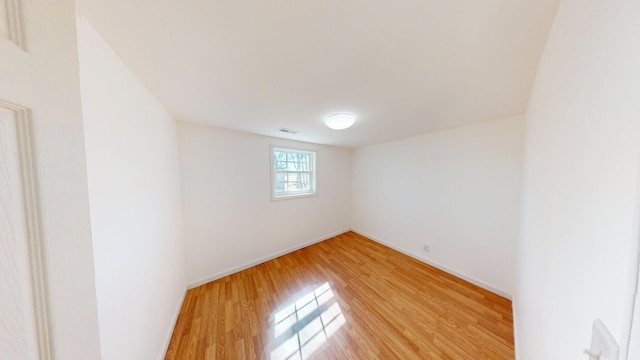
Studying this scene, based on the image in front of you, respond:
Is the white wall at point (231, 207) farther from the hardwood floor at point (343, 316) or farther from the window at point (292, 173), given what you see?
the hardwood floor at point (343, 316)

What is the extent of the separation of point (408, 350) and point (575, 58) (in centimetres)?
191

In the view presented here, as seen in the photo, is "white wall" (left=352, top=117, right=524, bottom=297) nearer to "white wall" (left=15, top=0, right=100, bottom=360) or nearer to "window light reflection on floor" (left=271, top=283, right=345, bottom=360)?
"window light reflection on floor" (left=271, top=283, right=345, bottom=360)

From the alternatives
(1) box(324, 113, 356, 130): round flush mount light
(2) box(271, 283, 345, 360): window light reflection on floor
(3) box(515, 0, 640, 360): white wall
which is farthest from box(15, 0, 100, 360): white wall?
(1) box(324, 113, 356, 130): round flush mount light

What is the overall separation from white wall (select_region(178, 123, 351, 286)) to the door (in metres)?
2.00

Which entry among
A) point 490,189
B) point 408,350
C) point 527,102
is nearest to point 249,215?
point 408,350

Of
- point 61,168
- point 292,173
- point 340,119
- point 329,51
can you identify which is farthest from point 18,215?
point 292,173

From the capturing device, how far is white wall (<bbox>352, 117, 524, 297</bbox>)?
193 cm

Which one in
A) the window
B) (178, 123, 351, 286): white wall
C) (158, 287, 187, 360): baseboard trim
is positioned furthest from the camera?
the window

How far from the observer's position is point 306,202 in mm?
3158

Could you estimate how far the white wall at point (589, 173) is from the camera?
312 millimetres

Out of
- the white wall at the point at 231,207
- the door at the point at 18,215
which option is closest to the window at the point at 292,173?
the white wall at the point at 231,207

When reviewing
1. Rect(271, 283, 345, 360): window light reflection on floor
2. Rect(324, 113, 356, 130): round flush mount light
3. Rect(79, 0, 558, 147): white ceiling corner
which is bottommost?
Rect(271, 283, 345, 360): window light reflection on floor

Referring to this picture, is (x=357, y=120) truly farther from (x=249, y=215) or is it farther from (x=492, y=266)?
(x=492, y=266)

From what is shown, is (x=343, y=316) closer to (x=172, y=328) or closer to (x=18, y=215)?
(x=172, y=328)
